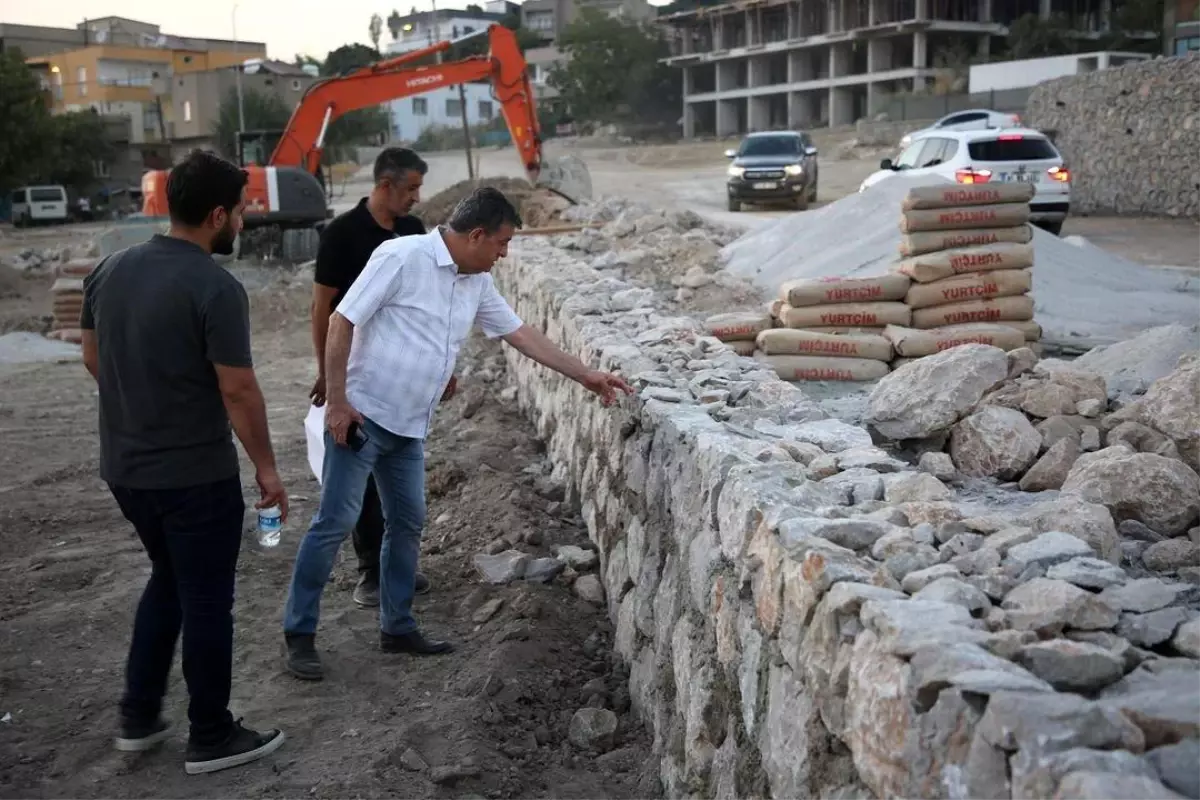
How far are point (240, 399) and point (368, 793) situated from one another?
123 centimetres

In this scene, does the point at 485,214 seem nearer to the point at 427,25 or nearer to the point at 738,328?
the point at 738,328

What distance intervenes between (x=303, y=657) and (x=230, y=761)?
0.66 meters

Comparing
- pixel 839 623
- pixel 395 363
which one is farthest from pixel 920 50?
pixel 839 623

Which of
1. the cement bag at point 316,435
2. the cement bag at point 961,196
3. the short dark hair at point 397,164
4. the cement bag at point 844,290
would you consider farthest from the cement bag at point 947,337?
the cement bag at point 316,435

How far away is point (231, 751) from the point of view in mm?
3754

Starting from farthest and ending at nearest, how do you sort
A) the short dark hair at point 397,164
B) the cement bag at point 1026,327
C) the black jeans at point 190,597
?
the cement bag at point 1026,327, the short dark hair at point 397,164, the black jeans at point 190,597

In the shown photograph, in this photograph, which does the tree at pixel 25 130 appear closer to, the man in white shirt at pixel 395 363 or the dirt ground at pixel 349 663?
the dirt ground at pixel 349 663

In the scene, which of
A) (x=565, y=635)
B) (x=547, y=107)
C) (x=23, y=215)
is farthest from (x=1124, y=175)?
(x=547, y=107)

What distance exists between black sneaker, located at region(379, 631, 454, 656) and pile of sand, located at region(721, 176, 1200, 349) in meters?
5.37

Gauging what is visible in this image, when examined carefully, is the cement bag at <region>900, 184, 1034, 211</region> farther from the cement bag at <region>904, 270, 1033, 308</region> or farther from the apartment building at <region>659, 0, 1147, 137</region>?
the apartment building at <region>659, 0, 1147, 137</region>

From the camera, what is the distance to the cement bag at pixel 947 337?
6711 mm

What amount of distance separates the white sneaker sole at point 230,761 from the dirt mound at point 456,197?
659 inches

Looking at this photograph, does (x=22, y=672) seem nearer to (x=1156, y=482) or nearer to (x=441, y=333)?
(x=441, y=333)

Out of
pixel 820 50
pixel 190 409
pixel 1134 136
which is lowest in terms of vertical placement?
pixel 190 409
